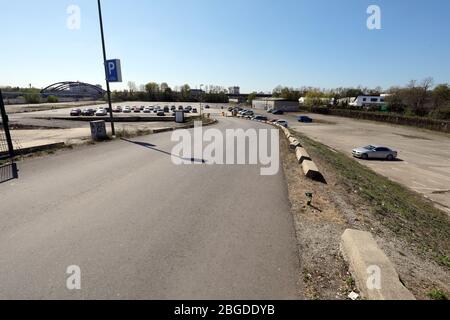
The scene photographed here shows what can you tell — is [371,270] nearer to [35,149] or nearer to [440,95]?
[35,149]

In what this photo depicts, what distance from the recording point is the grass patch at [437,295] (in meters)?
3.26

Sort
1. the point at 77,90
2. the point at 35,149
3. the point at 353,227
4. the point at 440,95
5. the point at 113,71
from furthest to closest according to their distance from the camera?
the point at 77,90 → the point at 440,95 → the point at 113,71 → the point at 35,149 → the point at 353,227

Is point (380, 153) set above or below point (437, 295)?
below

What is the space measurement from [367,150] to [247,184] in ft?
65.0

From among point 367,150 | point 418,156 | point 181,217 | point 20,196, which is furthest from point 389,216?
point 418,156

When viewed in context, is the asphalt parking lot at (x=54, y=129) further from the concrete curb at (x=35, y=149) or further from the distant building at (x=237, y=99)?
the distant building at (x=237, y=99)

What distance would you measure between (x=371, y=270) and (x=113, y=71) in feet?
61.0

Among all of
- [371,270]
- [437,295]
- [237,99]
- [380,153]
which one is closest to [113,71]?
[371,270]

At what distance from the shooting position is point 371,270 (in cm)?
338

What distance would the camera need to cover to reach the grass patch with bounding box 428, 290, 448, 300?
326 centimetres

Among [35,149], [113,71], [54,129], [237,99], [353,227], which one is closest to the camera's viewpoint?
[353,227]

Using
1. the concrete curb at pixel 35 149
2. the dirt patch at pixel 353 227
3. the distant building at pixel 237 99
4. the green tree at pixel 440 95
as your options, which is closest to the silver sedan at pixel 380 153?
the dirt patch at pixel 353 227

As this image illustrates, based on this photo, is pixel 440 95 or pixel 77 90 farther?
pixel 77 90

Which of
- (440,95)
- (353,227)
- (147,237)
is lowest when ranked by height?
(353,227)
